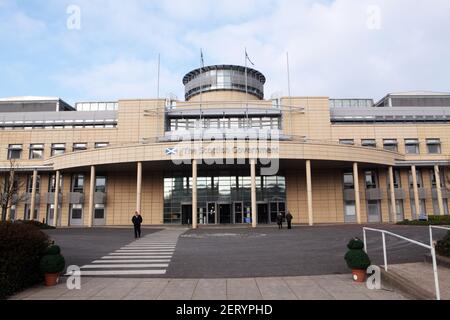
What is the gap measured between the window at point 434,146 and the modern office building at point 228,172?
0.40 feet

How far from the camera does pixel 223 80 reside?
47.6 m

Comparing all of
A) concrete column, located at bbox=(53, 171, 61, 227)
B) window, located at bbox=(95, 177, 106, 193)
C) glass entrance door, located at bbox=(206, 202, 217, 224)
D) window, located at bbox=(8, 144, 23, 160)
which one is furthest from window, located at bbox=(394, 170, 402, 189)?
window, located at bbox=(8, 144, 23, 160)

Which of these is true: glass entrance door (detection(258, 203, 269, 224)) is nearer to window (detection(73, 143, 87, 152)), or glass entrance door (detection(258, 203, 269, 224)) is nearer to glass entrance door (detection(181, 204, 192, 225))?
glass entrance door (detection(181, 204, 192, 225))

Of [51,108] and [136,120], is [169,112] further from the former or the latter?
[51,108]

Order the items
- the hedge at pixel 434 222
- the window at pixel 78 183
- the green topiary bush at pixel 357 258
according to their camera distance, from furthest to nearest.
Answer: the window at pixel 78 183 → the hedge at pixel 434 222 → the green topiary bush at pixel 357 258

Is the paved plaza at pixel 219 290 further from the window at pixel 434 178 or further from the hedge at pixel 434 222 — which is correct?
the window at pixel 434 178

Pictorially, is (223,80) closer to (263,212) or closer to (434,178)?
(263,212)

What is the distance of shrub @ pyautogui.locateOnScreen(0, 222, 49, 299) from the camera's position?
776cm

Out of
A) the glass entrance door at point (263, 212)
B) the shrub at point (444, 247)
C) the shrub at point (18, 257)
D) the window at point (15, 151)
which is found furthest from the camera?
the window at point (15, 151)

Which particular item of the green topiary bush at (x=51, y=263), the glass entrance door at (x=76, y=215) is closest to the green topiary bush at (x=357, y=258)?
the green topiary bush at (x=51, y=263)

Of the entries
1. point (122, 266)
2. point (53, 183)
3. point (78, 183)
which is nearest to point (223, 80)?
point (78, 183)

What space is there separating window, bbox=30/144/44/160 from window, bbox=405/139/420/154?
44.9m

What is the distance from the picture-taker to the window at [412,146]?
133ft

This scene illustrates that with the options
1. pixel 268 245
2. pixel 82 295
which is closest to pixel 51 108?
pixel 268 245
